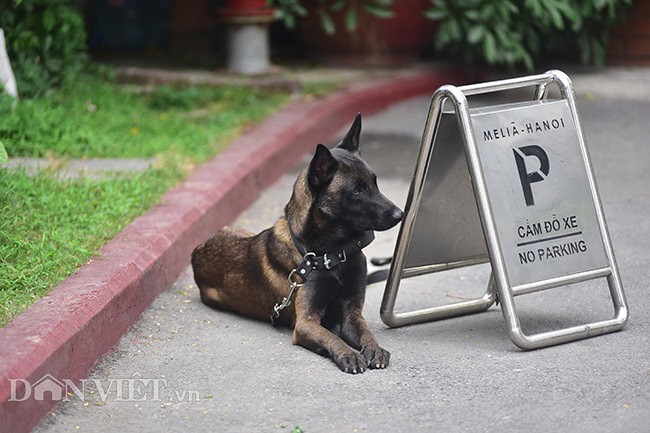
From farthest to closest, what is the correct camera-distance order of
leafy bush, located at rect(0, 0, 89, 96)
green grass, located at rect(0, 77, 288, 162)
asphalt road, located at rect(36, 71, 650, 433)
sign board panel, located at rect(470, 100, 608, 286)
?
leafy bush, located at rect(0, 0, 89, 96)
green grass, located at rect(0, 77, 288, 162)
sign board panel, located at rect(470, 100, 608, 286)
asphalt road, located at rect(36, 71, 650, 433)

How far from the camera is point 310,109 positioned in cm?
766

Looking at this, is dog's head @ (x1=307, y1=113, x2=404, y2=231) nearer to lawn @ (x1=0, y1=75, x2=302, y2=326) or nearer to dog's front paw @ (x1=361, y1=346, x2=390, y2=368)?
dog's front paw @ (x1=361, y1=346, x2=390, y2=368)

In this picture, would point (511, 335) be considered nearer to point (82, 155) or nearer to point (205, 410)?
point (205, 410)

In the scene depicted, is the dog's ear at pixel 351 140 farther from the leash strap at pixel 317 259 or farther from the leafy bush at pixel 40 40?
the leafy bush at pixel 40 40

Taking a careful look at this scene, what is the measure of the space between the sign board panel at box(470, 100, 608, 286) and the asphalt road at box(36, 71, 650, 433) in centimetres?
40

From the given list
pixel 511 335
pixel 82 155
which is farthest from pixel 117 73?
pixel 511 335

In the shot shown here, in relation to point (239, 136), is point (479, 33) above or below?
above

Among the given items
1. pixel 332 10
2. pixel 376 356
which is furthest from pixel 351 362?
pixel 332 10

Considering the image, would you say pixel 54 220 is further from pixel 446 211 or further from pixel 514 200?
pixel 514 200

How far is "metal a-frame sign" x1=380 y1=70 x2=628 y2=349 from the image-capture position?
3381mm

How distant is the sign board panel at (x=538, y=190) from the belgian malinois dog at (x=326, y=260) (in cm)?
49

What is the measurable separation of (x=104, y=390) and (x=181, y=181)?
2.48 metres

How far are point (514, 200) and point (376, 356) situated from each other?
0.92 meters

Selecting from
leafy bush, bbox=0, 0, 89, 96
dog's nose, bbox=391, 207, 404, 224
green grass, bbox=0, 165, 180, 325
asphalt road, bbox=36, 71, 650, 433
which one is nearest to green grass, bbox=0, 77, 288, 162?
leafy bush, bbox=0, 0, 89, 96
